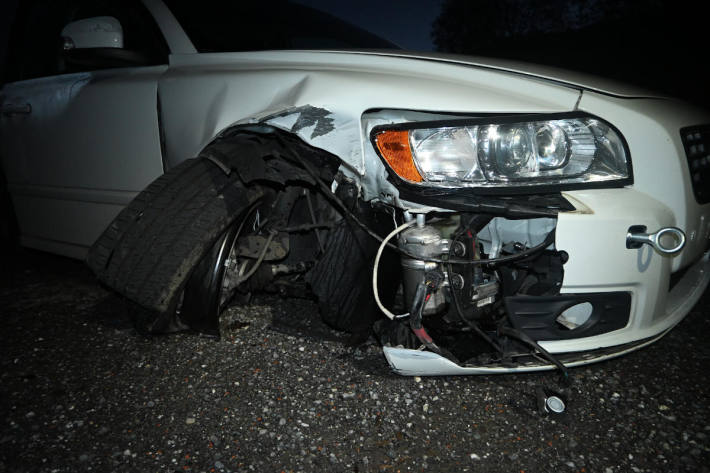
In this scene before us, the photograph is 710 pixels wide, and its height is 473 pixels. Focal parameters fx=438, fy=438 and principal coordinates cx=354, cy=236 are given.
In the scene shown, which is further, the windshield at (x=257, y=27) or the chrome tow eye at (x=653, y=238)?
the windshield at (x=257, y=27)

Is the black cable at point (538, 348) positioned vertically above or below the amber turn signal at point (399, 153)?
below

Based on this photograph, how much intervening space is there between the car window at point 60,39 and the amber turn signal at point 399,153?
1.26 m

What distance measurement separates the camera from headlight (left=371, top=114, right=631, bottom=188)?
131 centimetres

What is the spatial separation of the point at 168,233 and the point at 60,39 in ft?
4.41

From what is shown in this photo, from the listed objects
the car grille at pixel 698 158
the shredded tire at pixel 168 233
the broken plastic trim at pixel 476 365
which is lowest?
the broken plastic trim at pixel 476 365

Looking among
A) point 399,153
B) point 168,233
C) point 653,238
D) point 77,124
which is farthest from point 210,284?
point 653,238

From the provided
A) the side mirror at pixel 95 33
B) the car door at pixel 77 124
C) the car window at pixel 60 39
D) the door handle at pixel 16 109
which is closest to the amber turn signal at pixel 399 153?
the car door at pixel 77 124

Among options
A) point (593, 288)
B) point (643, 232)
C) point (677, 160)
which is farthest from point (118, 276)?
point (677, 160)

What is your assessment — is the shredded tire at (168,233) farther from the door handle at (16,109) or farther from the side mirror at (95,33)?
the door handle at (16,109)

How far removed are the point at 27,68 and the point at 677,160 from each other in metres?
3.40

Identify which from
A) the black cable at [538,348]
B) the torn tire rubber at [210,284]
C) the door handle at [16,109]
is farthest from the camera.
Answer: the door handle at [16,109]

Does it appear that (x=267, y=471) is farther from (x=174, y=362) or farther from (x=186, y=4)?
(x=186, y=4)

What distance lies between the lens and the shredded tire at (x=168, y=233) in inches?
59.3

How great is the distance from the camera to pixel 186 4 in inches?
82.3
